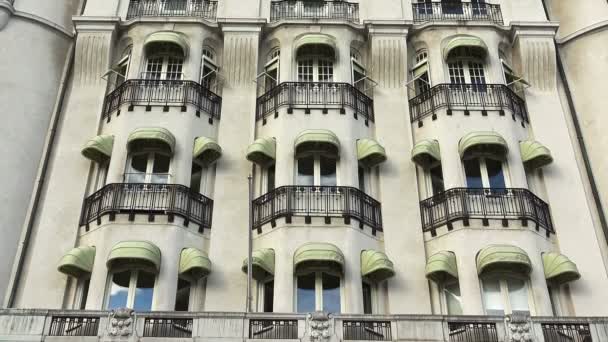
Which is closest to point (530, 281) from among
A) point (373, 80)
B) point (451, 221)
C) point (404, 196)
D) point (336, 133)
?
point (451, 221)

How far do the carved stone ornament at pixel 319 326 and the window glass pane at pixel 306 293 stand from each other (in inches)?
130

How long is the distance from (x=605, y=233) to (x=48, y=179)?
777 inches

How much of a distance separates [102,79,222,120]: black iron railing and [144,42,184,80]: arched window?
95cm

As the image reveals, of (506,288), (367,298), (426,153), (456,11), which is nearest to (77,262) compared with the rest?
(367,298)

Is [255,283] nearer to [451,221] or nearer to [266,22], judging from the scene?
[451,221]

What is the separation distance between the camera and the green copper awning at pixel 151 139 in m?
23.9

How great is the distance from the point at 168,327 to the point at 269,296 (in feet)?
15.3

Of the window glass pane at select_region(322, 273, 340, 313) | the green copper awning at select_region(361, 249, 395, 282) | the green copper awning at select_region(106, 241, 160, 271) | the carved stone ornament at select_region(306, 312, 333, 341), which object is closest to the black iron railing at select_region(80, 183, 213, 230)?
the green copper awning at select_region(106, 241, 160, 271)

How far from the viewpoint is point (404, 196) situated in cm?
2447

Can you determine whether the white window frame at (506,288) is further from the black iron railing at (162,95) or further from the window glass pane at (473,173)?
the black iron railing at (162,95)

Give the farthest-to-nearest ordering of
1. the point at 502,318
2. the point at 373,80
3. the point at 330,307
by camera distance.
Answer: the point at 373,80, the point at 330,307, the point at 502,318

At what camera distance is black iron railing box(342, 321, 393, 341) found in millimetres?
18312

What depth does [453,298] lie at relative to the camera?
22.5 m

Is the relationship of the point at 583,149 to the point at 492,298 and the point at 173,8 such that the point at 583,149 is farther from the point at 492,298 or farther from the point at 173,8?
the point at 173,8
